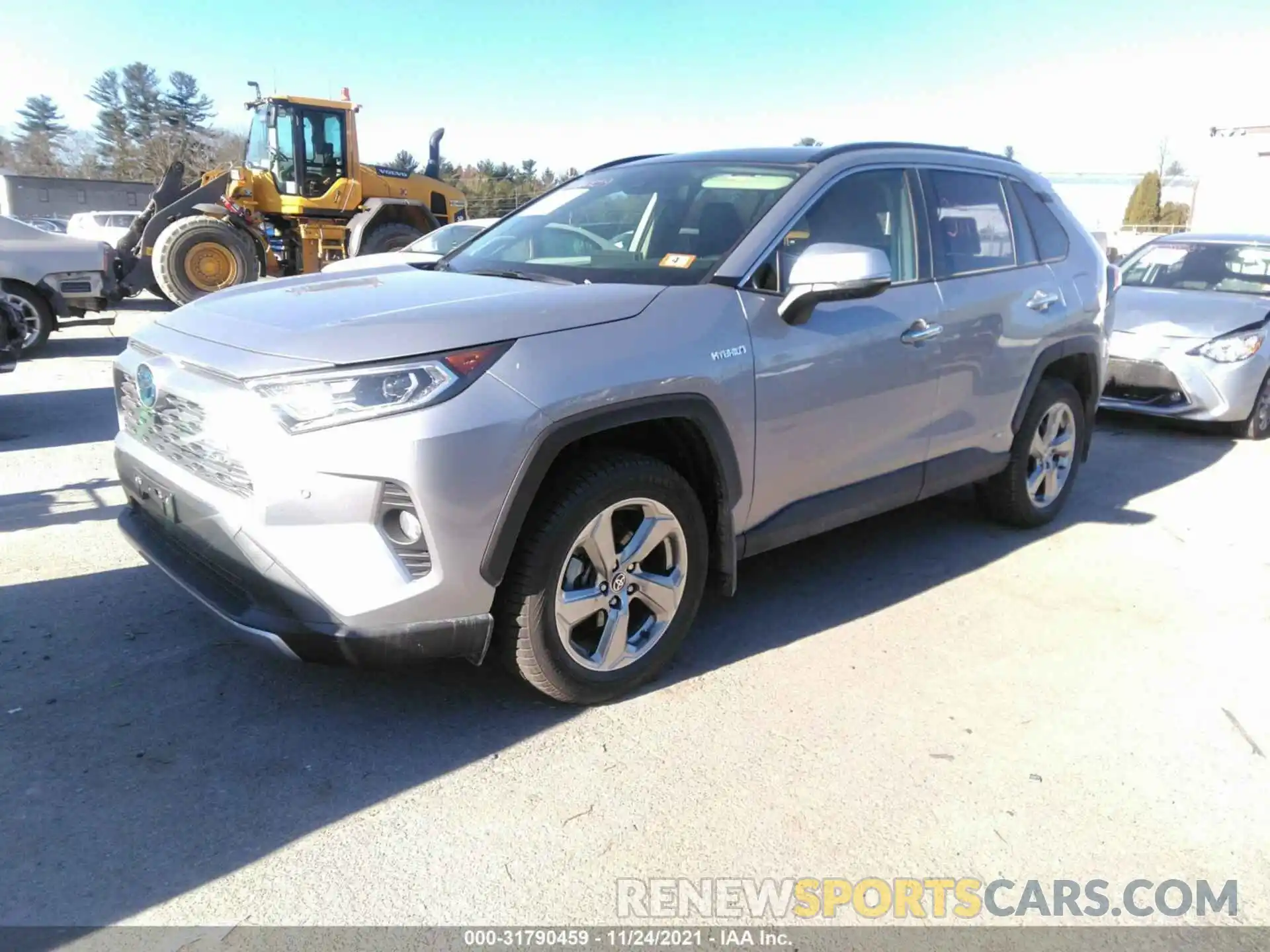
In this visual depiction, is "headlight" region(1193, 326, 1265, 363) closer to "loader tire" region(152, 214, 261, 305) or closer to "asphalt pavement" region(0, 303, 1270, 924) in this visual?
"asphalt pavement" region(0, 303, 1270, 924)

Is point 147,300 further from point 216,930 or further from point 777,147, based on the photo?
point 216,930

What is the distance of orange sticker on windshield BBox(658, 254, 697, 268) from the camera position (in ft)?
11.8

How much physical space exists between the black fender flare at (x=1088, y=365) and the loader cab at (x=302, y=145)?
13355mm

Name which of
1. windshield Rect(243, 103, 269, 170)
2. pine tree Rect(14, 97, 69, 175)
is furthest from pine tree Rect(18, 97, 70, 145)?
windshield Rect(243, 103, 269, 170)

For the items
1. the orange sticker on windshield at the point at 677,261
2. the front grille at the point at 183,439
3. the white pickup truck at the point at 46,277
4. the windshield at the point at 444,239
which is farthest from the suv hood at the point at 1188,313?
the white pickup truck at the point at 46,277

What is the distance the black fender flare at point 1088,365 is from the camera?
15.9ft

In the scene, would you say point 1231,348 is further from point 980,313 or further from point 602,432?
point 602,432

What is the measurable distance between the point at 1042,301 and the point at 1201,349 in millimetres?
3525

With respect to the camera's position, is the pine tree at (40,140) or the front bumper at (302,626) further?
the pine tree at (40,140)

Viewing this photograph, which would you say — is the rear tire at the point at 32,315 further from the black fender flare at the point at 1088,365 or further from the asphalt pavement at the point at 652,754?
the black fender flare at the point at 1088,365

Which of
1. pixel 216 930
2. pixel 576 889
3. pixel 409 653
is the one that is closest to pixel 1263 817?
pixel 576 889

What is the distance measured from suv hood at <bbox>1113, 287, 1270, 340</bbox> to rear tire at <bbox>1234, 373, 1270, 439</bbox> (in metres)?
0.54

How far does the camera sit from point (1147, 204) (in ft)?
156

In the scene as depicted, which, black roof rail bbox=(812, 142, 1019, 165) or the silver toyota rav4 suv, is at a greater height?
black roof rail bbox=(812, 142, 1019, 165)
